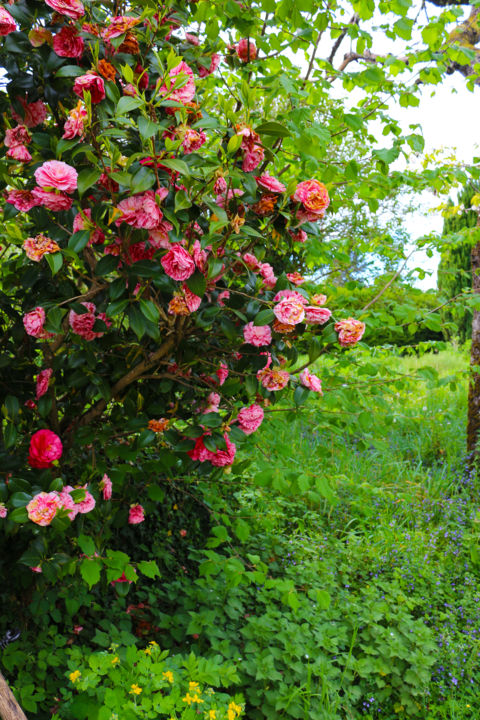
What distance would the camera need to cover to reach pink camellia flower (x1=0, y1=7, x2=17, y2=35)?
4.33 ft

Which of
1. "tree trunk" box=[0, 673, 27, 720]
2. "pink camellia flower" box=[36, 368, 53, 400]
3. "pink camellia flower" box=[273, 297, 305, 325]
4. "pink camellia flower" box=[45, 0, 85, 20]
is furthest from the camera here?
"pink camellia flower" box=[36, 368, 53, 400]

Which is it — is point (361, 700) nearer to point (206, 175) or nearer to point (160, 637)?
point (160, 637)

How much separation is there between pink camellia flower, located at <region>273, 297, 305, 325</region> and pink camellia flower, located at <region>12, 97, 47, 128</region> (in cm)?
87

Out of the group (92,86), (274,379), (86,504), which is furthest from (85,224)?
(86,504)

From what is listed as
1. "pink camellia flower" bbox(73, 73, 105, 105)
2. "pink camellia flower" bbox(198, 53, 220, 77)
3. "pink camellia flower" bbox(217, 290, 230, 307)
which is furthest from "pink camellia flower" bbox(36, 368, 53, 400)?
"pink camellia flower" bbox(198, 53, 220, 77)

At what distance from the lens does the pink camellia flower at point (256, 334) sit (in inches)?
59.5

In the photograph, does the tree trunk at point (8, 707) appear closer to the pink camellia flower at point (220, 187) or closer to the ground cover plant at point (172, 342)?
the ground cover plant at point (172, 342)

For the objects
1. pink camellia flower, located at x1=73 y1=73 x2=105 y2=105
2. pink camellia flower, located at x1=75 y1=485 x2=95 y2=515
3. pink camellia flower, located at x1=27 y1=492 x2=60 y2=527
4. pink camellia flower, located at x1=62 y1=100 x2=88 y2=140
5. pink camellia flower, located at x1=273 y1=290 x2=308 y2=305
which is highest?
pink camellia flower, located at x1=73 y1=73 x2=105 y2=105

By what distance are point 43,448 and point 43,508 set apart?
0.22 metres

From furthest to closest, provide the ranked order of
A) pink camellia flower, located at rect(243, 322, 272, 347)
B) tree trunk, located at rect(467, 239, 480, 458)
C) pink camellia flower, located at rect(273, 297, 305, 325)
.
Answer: tree trunk, located at rect(467, 239, 480, 458)
pink camellia flower, located at rect(243, 322, 272, 347)
pink camellia flower, located at rect(273, 297, 305, 325)

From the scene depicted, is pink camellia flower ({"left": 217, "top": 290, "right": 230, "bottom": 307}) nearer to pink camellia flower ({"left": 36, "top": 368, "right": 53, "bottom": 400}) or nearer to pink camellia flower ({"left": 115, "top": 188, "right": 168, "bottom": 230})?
pink camellia flower ({"left": 115, "top": 188, "right": 168, "bottom": 230})

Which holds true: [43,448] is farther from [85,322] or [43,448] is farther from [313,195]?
[313,195]

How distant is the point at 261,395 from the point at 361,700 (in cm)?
129

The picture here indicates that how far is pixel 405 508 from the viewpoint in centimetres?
337
